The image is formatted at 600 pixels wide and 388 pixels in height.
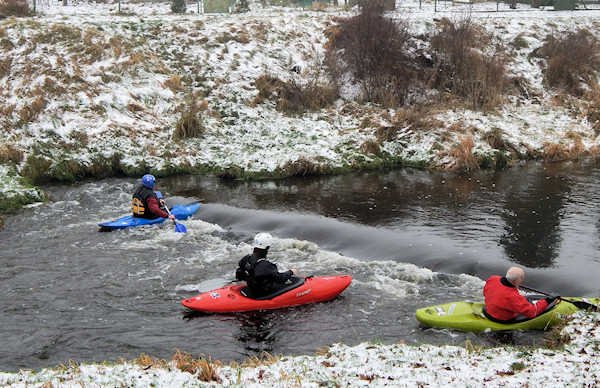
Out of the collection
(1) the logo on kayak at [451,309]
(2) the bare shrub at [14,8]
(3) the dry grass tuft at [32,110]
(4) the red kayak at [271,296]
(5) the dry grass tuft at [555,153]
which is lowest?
(4) the red kayak at [271,296]

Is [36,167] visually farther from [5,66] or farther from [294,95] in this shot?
[294,95]

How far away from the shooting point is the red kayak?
8.87 metres

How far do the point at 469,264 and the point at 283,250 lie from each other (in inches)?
148

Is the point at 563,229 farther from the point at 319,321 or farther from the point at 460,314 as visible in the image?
the point at 319,321

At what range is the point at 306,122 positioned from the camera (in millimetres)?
20203

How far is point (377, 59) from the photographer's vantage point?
71.5ft

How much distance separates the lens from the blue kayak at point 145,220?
42.2 feet

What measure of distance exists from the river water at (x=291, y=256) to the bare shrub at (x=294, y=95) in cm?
483

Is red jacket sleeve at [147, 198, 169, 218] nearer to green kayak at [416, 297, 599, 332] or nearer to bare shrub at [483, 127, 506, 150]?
green kayak at [416, 297, 599, 332]

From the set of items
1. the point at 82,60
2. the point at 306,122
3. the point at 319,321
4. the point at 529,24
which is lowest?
the point at 319,321

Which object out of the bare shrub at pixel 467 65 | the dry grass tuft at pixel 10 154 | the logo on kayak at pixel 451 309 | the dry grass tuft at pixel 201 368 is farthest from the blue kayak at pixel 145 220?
the bare shrub at pixel 467 65

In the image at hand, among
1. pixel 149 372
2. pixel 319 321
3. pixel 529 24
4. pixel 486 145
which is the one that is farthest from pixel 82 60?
pixel 529 24

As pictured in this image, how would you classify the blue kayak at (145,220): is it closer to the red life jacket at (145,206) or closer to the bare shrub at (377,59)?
the red life jacket at (145,206)

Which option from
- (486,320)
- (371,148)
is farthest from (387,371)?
(371,148)
